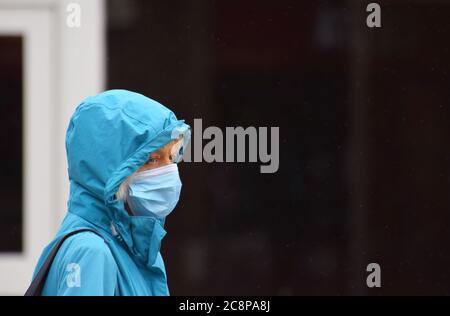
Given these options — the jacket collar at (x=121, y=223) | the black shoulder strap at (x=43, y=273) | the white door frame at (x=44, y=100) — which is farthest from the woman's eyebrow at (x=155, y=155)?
the white door frame at (x=44, y=100)

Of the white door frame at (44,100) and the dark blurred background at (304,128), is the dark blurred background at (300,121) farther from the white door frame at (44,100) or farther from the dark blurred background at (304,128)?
the white door frame at (44,100)

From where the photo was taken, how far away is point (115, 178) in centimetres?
202

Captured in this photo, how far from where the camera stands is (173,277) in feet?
14.3

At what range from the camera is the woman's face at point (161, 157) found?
2.19m

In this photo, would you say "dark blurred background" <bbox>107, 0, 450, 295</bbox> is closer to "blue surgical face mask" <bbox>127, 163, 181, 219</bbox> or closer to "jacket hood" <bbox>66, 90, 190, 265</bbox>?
"blue surgical face mask" <bbox>127, 163, 181, 219</bbox>

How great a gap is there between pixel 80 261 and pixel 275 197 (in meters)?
2.53

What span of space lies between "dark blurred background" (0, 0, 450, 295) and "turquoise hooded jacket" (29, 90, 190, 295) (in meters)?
2.15

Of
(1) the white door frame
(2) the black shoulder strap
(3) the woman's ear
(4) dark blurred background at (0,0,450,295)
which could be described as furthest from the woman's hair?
(1) the white door frame

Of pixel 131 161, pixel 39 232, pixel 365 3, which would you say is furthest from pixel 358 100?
pixel 131 161

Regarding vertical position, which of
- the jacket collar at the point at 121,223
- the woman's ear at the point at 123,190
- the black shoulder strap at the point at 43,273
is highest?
the woman's ear at the point at 123,190

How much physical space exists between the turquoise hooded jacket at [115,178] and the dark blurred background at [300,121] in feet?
7.05

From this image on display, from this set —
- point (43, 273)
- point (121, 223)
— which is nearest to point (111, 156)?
point (121, 223)

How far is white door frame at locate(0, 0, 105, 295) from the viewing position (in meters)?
4.34
